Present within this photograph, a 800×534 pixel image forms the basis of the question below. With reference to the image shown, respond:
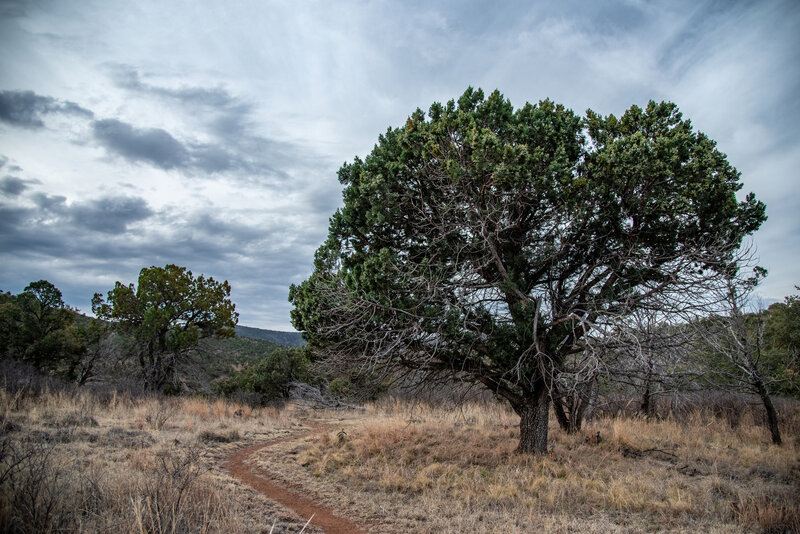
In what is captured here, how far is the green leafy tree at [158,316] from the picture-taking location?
19.0 m

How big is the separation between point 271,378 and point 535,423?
14569 millimetres

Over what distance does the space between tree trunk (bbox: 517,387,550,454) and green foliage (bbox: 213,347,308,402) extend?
13.1 m

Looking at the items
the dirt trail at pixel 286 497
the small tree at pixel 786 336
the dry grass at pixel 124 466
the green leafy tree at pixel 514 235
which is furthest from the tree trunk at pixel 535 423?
the small tree at pixel 786 336

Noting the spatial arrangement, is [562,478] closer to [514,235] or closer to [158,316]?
[514,235]

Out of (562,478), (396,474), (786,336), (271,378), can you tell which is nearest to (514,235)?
(562,478)

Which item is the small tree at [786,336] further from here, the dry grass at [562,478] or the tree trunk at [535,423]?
the tree trunk at [535,423]

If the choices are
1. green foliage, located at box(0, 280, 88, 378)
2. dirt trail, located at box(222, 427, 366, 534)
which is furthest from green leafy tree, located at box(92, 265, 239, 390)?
dirt trail, located at box(222, 427, 366, 534)

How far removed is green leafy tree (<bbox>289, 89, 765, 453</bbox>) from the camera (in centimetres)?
776

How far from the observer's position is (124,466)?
6.83m

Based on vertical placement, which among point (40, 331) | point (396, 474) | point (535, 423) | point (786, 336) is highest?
point (786, 336)

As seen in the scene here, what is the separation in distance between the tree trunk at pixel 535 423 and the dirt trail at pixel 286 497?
5.01 meters

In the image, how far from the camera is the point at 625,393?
15453 mm

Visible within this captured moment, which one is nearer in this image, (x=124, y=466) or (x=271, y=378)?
(x=124, y=466)

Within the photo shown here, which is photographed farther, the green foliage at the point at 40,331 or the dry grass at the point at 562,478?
the green foliage at the point at 40,331
